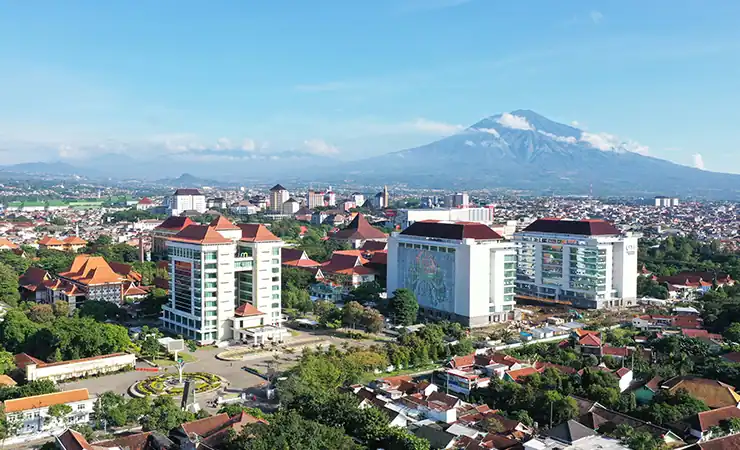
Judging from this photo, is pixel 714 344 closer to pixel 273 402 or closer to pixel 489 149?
pixel 273 402

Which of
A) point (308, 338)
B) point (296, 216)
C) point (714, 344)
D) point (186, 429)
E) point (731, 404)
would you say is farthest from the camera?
point (296, 216)

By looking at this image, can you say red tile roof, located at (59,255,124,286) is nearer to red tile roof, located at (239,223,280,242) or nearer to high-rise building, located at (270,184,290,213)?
red tile roof, located at (239,223,280,242)

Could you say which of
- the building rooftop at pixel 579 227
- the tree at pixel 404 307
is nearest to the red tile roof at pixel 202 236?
the tree at pixel 404 307

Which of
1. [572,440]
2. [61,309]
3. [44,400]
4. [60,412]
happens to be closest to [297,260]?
[61,309]

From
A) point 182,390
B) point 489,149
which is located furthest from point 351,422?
point 489,149

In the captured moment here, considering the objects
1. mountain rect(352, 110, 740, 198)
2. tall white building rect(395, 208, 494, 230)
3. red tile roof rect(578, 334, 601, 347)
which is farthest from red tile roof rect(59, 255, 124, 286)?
mountain rect(352, 110, 740, 198)

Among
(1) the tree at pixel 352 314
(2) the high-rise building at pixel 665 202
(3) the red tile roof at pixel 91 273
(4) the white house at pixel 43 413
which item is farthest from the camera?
(2) the high-rise building at pixel 665 202

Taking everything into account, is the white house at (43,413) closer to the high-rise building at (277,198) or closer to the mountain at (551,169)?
the high-rise building at (277,198)
